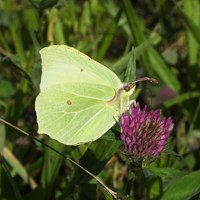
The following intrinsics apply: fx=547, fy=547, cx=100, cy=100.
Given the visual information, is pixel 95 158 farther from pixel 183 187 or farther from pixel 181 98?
pixel 181 98

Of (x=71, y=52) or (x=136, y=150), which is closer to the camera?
(x=136, y=150)

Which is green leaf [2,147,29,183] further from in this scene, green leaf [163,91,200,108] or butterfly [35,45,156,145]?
green leaf [163,91,200,108]

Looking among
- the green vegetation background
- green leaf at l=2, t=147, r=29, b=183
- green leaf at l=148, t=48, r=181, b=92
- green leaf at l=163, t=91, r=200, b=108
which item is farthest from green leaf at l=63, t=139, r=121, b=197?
green leaf at l=148, t=48, r=181, b=92

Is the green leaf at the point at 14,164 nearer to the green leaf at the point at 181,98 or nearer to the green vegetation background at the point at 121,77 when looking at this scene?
the green vegetation background at the point at 121,77

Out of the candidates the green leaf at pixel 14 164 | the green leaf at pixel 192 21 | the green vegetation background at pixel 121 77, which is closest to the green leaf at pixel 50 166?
the green vegetation background at pixel 121 77

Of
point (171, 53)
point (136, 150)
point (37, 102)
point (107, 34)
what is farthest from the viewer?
point (171, 53)

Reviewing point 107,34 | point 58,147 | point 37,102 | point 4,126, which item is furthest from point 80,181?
point 107,34

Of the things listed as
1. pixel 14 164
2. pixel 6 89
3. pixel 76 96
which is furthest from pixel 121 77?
pixel 6 89

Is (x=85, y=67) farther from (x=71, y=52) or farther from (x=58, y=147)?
(x=58, y=147)

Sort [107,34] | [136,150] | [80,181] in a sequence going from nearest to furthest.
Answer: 1. [136,150]
2. [80,181]
3. [107,34]
